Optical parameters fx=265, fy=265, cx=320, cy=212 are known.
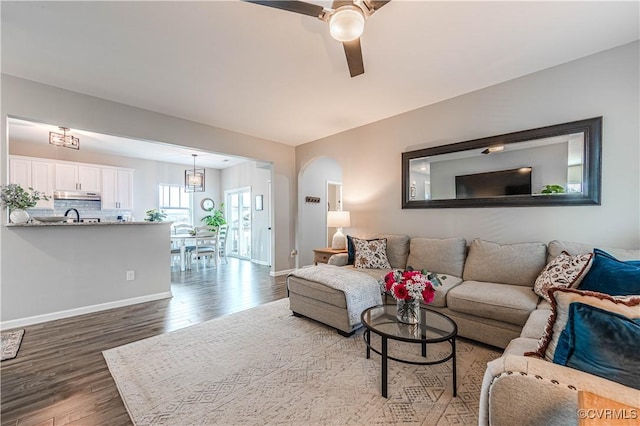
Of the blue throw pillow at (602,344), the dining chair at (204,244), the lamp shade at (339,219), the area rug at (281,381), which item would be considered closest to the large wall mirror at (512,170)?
the lamp shade at (339,219)

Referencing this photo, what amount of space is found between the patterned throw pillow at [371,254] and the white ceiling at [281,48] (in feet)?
6.29

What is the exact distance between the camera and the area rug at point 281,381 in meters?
1.62

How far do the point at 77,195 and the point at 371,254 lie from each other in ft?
21.7

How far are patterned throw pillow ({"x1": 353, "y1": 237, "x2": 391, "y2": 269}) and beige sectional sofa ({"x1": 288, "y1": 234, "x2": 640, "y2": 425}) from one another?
0.37 feet

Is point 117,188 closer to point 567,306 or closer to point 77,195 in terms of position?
point 77,195

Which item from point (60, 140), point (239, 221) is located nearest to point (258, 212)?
point (239, 221)

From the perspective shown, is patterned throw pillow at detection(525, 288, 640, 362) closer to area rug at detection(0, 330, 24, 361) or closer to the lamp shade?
the lamp shade

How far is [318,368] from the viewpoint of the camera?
2104 mm

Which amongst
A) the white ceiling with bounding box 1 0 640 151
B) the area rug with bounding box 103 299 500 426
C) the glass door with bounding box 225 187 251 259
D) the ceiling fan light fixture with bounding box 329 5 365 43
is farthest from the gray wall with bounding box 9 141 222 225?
the ceiling fan light fixture with bounding box 329 5 365 43

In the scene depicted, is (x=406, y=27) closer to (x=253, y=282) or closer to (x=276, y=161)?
(x=276, y=161)

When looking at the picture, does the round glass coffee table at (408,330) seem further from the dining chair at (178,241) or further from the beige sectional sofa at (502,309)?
the dining chair at (178,241)

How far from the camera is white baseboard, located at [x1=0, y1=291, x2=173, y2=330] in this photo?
2.88 meters

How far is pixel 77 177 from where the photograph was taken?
19.1 feet

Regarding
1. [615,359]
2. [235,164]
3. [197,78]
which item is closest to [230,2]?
[197,78]
